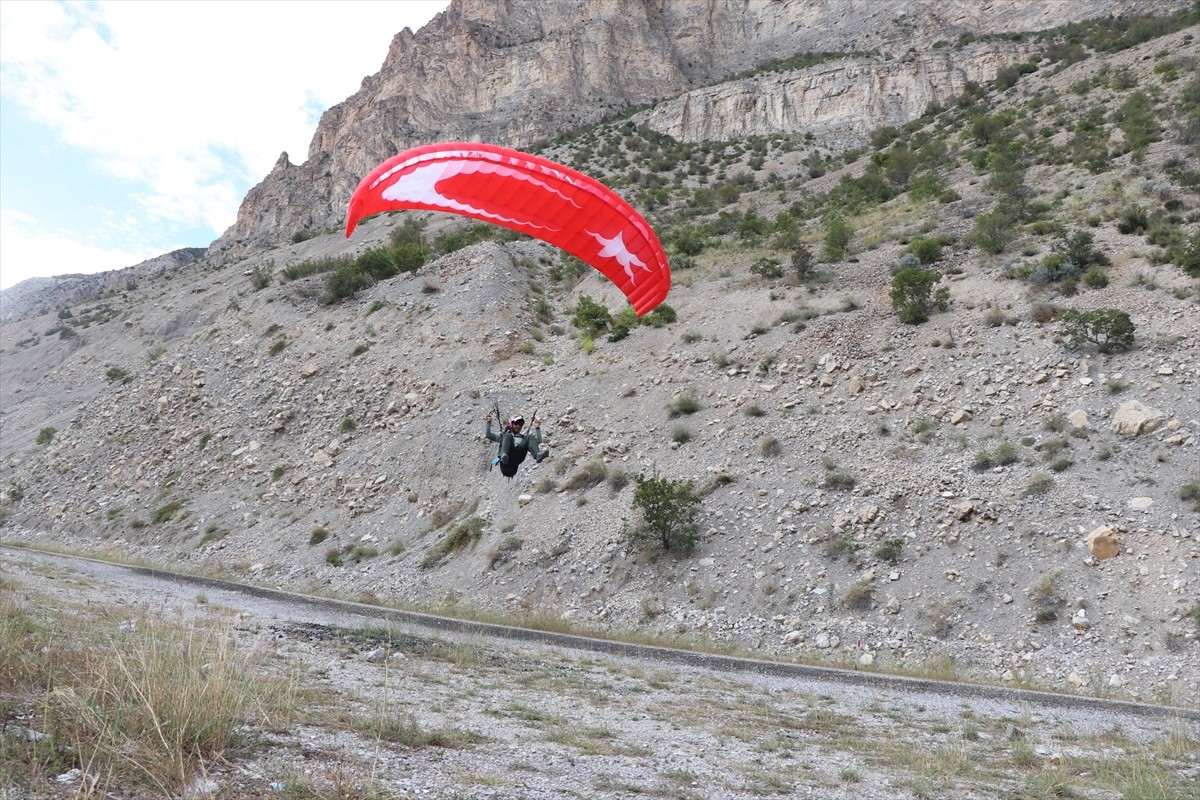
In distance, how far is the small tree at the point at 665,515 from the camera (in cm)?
1503

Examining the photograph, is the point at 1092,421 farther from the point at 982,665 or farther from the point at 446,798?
the point at 446,798

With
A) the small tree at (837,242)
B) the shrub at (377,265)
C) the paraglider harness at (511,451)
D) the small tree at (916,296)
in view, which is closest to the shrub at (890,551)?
the paraglider harness at (511,451)

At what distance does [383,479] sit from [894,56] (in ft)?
164

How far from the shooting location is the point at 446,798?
11.8ft

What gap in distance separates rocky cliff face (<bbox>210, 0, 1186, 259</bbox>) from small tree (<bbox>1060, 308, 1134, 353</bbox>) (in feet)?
120

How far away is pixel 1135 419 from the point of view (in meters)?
13.5

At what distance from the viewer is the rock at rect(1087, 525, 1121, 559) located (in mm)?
11655

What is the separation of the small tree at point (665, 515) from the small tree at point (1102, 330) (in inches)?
361

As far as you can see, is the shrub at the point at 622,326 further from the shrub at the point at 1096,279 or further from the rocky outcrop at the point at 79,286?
the rocky outcrop at the point at 79,286

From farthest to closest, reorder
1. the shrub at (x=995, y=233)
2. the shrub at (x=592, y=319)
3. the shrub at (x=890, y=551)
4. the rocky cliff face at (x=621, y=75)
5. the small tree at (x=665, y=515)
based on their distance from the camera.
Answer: the rocky cliff face at (x=621, y=75) → the shrub at (x=592, y=319) → the shrub at (x=995, y=233) → the small tree at (x=665, y=515) → the shrub at (x=890, y=551)

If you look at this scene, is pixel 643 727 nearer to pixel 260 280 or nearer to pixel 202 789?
pixel 202 789

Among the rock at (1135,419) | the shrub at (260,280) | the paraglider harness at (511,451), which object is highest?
the shrub at (260,280)

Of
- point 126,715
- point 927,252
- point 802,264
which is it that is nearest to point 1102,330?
point 927,252

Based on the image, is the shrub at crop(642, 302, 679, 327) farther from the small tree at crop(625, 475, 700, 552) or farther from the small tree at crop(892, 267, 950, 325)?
the small tree at crop(625, 475, 700, 552)
